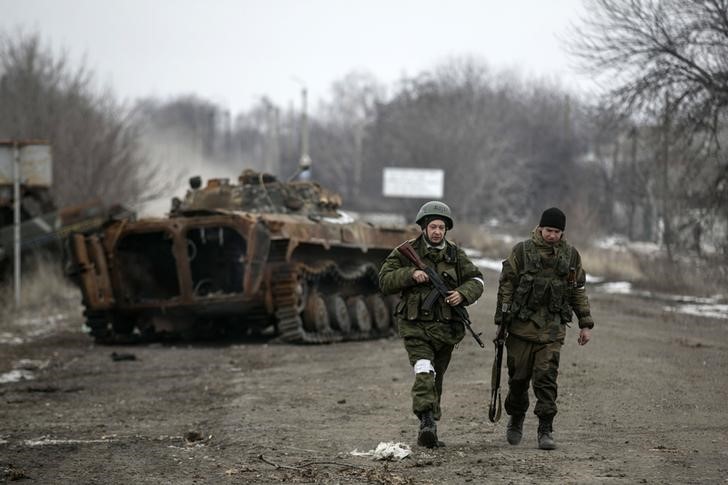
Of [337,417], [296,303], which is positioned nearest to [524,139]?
[296,303]

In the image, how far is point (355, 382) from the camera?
12.5 meters

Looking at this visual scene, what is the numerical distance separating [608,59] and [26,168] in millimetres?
10264

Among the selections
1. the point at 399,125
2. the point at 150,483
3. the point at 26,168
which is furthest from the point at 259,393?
the point at 399,125

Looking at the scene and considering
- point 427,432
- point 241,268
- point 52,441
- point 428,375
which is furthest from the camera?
point 241,268

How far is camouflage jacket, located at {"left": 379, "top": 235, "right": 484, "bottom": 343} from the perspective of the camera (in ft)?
27.7

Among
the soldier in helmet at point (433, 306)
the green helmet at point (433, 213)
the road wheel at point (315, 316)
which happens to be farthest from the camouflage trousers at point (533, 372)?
the road wheel at point (315, 316)

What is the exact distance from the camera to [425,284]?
848 centimetres

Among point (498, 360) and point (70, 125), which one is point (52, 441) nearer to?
point (498, 360)

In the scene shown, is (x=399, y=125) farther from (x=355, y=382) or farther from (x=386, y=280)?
(x=386, y=280)

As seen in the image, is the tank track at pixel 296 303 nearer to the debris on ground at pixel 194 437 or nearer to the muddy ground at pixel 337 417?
the muddy ground at pixel 337 417

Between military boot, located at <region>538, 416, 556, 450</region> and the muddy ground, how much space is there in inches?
4.5

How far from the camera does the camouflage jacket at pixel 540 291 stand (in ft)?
27.6

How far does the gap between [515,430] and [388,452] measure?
104 centimetres

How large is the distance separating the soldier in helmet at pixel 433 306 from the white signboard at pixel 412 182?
147ft
